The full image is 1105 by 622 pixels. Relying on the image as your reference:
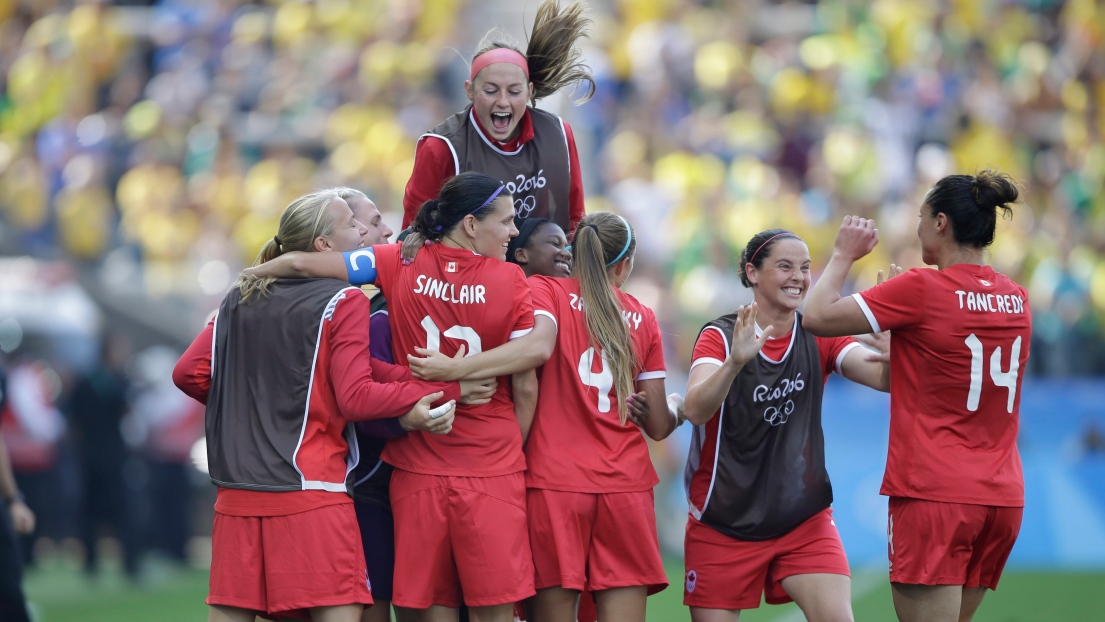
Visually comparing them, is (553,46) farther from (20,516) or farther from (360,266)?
(20,516)

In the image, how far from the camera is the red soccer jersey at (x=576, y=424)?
5.37m

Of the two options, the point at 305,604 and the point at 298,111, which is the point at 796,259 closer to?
the point at 305,604

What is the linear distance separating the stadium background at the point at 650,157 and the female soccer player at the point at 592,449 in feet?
16.3

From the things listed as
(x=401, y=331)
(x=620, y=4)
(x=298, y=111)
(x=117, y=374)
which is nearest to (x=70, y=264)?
(x=117, y=374)

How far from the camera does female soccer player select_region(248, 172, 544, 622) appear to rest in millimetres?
5148

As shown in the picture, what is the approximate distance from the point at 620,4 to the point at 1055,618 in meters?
10.9

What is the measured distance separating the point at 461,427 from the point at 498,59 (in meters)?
1.79

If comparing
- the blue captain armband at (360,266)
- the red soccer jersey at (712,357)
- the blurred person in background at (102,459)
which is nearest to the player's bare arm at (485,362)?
the blue captain armband at (360,266)

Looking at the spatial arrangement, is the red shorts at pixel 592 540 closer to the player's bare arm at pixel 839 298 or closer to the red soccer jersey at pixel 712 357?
the red soccer jersey at pixel 712 357

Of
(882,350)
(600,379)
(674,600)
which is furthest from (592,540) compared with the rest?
(674,600)

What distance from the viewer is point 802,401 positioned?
562 cm

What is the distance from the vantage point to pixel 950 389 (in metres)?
5.28

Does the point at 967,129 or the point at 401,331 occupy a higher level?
the point at 967,129

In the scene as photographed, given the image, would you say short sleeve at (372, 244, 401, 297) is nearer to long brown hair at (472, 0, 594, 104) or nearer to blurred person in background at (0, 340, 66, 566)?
long brown hair at (472, 0, 594, 104)
